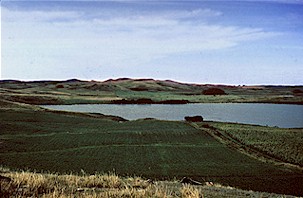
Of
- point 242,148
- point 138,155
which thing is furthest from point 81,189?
point 242,148

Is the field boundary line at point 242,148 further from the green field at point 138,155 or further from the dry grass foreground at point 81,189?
the dry grass foreground at point 81,189

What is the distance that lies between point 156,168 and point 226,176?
22.2ft

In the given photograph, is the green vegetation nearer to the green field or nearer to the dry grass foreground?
the green field

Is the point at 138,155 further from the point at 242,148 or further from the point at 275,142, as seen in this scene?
the point at 275,142

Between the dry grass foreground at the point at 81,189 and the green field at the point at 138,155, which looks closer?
the dry grass foreground at the point at 81,189

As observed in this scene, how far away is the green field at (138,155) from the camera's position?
33528mm

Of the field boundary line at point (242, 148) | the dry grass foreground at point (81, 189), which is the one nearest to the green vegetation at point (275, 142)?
the field boundary line at point (242, 148)

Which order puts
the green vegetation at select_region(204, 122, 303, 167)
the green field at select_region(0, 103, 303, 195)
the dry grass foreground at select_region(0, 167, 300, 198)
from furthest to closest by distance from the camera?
the green vegetation at select_region(204, 122, 303, 167)
the green field at select_region(0, 103, 303, 195)
the dry grass foreground at select_region(0, 167, 300, 198)

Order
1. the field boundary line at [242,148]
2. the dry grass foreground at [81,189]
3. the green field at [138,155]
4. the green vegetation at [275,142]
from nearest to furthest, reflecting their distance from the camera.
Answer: the dry grass foreground at [81,189] → the green field at [138,155] → the field boundary line at [242,148] → the green vegetation at [275,142]

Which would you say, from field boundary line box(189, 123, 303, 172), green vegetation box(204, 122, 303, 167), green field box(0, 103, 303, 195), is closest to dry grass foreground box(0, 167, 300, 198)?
green field box(0, 103, 303, 195)

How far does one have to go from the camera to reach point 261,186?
31.1 m

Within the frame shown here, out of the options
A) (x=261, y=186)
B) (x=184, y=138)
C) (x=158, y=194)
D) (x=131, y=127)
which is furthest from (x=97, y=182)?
(x=131, y=127)

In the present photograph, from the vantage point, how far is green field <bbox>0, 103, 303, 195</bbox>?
3353 cm

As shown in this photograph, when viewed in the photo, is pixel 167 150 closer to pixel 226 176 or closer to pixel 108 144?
pixel 108 144
